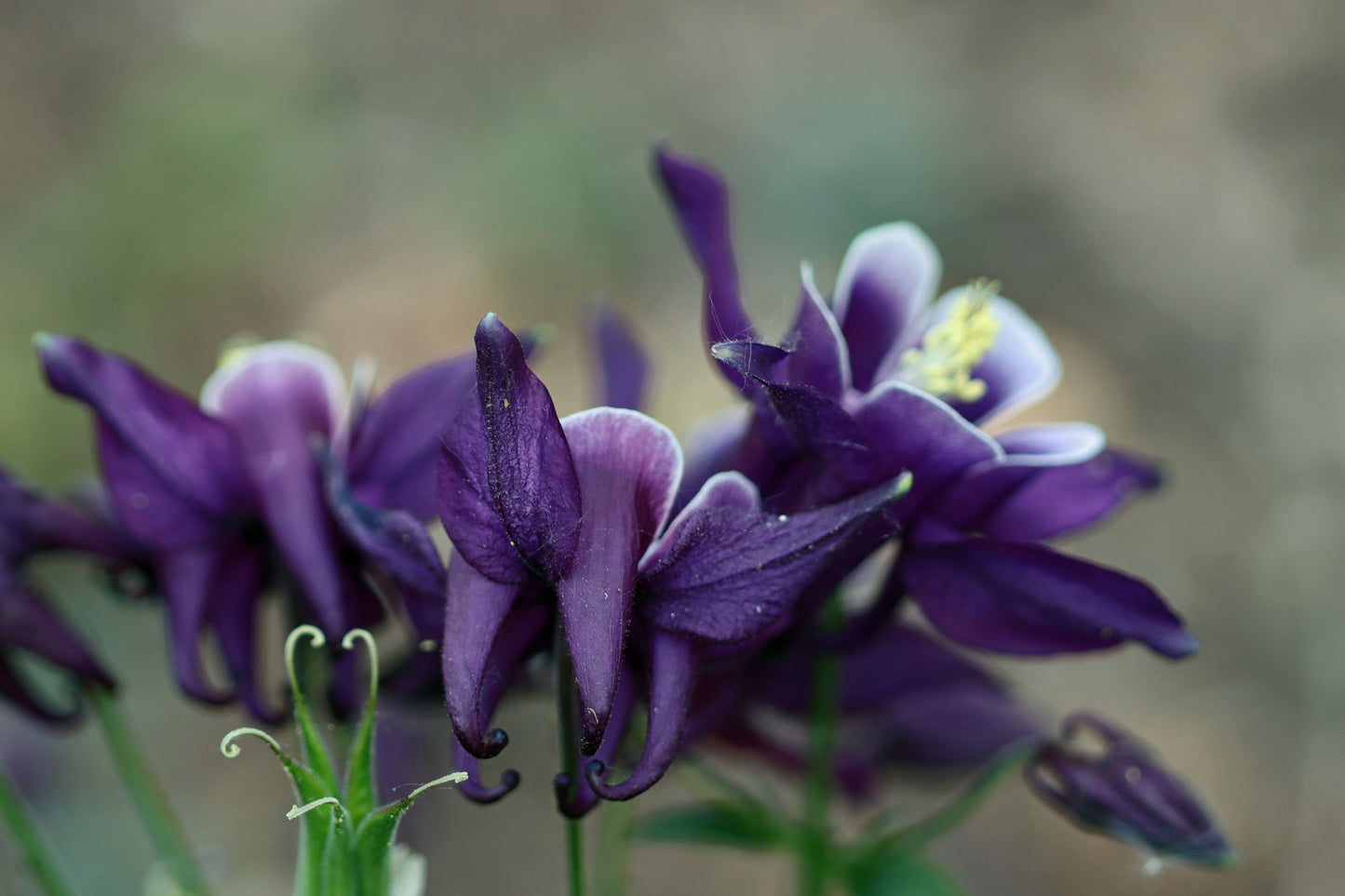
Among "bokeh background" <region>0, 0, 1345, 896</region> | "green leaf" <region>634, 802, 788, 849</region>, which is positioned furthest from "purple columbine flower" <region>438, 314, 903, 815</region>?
"bokeh background" <region>0, 0, 1345, 896</region>

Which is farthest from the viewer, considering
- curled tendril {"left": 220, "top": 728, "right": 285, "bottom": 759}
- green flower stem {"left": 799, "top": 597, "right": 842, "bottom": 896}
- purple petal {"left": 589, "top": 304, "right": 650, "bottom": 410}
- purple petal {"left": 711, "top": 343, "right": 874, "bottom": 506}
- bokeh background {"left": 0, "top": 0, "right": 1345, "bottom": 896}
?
bokeh background {"left": 0, "top": 0, "right": 1345, "bottom": 896}

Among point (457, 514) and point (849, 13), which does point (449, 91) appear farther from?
point (457, 514)

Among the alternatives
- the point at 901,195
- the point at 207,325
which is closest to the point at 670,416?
the point at 901,195

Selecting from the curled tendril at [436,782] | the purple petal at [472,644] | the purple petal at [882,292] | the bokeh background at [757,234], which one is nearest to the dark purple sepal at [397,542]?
the purple petal at [472,644]

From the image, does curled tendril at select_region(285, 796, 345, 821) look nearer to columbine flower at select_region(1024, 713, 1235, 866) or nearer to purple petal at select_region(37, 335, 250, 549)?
purple petal at select_region(37, 335, 250, 549)

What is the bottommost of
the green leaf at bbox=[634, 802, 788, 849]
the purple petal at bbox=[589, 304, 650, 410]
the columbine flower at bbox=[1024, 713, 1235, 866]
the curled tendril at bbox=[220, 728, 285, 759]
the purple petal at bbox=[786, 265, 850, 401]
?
the green leaf at bbox=[634, 802, 788, 849]

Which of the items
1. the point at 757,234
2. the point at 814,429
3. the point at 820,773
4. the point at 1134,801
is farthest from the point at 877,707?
the point at 757,234
